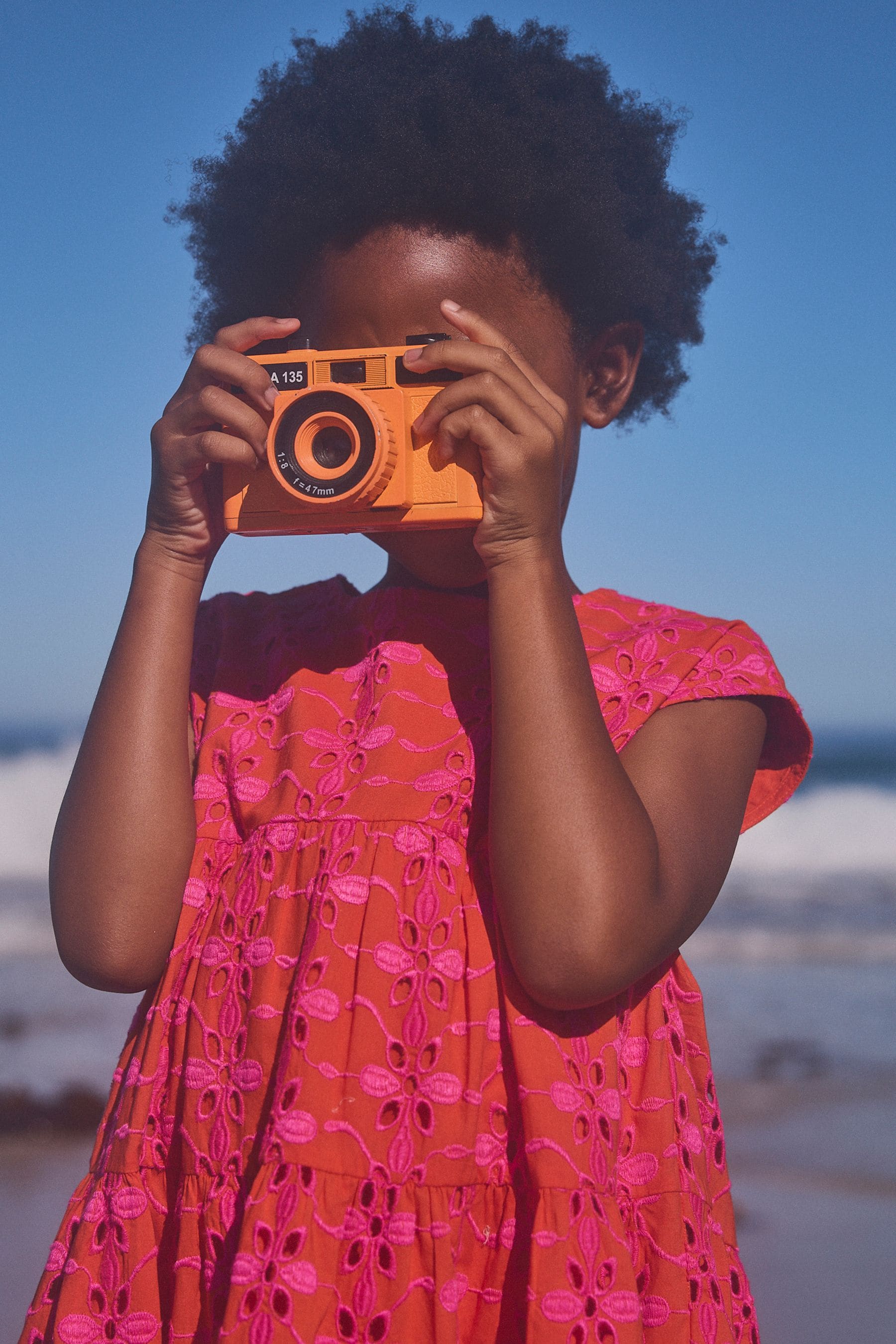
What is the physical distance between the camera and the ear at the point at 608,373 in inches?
54.1

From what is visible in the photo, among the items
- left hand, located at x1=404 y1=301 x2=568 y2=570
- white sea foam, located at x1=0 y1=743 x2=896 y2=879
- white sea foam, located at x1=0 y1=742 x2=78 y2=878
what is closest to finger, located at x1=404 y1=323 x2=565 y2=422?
left hand, located at x1=404 y1=301 x2=568 y2=570

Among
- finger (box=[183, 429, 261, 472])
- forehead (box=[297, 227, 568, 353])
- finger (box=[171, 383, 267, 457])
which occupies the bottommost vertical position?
finger (box=[183, 429, 261, 472])

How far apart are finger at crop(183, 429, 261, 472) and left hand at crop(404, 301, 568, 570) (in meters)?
0.17

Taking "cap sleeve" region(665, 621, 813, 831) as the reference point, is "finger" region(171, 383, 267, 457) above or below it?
above

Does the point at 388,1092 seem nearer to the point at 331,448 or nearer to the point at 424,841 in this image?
the point at 424,841

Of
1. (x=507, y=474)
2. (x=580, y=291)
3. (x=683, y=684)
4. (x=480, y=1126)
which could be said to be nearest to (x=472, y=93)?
(x=580, y=291)

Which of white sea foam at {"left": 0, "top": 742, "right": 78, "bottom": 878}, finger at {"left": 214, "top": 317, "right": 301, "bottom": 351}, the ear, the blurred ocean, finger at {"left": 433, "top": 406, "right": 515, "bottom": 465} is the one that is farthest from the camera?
white sea foam at {"left": 0, "top": 742, "right": 78, "bottom": 878}

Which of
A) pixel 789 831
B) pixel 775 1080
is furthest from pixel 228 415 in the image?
pixel 789 831

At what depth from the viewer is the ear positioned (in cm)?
137

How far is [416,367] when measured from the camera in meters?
1.06

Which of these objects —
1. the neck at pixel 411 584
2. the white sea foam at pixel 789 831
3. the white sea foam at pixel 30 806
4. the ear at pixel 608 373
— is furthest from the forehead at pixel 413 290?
the white sea foam at pixel 789 831

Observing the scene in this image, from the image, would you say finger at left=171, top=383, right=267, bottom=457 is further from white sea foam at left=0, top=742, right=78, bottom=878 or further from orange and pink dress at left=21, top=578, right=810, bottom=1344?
white sea foam at left=0, top=742, right=78, bottom=878

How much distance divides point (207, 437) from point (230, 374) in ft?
0.21

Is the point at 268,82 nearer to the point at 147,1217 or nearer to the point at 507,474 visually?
the point at 507,474
